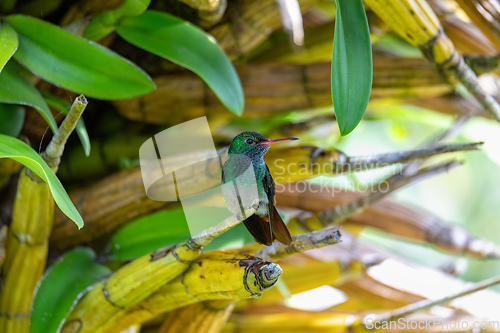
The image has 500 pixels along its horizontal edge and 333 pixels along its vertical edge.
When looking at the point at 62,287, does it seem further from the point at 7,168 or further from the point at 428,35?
the point at 428,35

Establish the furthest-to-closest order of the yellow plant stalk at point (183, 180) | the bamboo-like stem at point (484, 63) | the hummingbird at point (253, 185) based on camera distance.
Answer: the bamboo-like stem at point (484, 63)
the yellow plant stalk at point (183, 180)
the hummingbird at point (253, 185)

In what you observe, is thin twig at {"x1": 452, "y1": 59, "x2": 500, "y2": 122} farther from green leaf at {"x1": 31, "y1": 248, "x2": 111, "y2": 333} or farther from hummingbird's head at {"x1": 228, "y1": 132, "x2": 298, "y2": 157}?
green leaf at {"x1": 31, "y1": 248, "x2": 111, "y2": 333}

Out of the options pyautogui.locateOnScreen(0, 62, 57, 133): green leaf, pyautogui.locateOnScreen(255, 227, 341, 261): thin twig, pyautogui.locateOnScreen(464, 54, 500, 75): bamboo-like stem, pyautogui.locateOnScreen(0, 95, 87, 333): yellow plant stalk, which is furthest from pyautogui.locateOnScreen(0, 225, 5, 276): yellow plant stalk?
pyautogui.locateOnScreen(464, 54, 500, 75): bamboo-like stem

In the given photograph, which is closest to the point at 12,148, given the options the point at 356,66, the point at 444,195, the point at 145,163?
the point at 145,163

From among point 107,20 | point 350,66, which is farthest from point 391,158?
point 107,20

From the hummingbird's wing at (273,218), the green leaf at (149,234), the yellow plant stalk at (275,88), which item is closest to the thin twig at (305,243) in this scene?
the hummingbird's wing at (273,218)

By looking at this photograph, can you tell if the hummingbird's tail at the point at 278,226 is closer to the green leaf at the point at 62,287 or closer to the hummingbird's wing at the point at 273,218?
the hummingbird's wing at the point at 273,218
